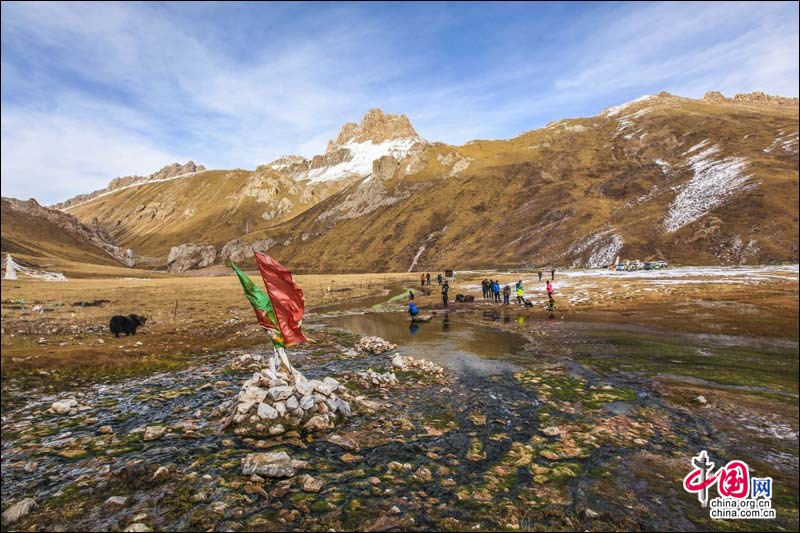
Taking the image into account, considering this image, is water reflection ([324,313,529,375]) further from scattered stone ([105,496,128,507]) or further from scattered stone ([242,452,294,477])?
scattered stone ([105,496,128,507])

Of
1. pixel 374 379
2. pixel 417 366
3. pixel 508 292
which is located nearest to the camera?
pixel 374 379

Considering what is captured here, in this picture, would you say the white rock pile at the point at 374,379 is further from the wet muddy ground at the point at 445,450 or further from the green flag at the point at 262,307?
the green flag at the point at 262,307

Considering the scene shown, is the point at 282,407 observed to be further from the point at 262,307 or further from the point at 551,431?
the point at 551,431

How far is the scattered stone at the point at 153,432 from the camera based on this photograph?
35.5 ft

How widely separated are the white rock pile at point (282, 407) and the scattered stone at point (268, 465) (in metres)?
1.84

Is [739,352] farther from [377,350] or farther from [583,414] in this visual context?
[377,350]

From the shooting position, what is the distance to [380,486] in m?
8.66

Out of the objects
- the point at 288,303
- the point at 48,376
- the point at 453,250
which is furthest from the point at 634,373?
the point at 453,250

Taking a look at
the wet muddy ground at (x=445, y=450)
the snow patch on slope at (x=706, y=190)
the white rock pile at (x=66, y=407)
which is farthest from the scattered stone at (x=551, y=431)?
the snow patch on slope at (x=706, y=190)

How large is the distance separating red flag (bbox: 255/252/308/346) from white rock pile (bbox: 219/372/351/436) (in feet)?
5.45

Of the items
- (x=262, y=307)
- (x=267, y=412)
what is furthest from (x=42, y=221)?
(x=267, y=412)

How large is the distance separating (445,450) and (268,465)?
4825mm

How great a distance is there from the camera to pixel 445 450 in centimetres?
1055

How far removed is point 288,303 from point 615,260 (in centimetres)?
9457
